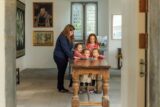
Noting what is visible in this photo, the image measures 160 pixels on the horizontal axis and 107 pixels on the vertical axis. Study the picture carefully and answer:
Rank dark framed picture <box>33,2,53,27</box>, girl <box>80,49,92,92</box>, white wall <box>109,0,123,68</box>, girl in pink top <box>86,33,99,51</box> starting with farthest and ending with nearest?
1. dark framed picture <box>33,2,53,27</box>
2. white wall <box>109,0,123,68</box>
3. girl in pink top <box>86,33,99,51</box>
4. girl <box>80,49,92,92</box>

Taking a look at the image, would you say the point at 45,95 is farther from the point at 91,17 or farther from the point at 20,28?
the point at 91,17

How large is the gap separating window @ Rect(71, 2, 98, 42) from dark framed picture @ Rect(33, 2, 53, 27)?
822 millimetres

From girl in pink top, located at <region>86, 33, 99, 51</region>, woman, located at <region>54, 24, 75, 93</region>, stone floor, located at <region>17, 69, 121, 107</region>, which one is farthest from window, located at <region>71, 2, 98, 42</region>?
woman, located at <region>54, 24, 75, 93</region>

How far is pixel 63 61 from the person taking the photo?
719 centimetres

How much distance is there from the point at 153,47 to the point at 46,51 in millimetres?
10590

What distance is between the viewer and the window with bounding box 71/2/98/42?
12.6m

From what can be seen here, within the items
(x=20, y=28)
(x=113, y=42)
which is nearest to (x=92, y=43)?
(x=20, y=28)

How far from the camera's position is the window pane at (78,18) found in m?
12.6

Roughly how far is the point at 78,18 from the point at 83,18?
0.61ft

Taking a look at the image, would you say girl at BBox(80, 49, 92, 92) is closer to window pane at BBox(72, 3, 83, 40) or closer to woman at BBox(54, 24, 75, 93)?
woman at BBox(54, 24, 75, 93)

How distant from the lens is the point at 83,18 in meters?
12.7

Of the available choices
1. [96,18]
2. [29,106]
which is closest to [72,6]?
[96,18]

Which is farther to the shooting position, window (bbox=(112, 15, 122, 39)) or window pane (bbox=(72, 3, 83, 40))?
window pane (bbox=(72, 3, 83, 40))

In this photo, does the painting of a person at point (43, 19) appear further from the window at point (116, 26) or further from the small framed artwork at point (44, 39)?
the window at point (116, 26)
